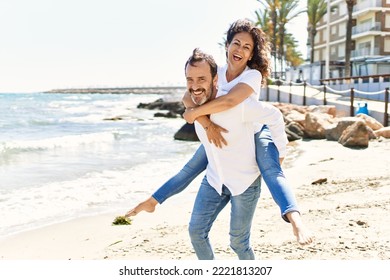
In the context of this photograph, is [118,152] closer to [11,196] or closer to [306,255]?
→ [11,196]

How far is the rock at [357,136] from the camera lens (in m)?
9.59

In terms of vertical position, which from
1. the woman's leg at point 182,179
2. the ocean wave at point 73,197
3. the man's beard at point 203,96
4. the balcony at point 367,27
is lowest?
the ocean wave at point 73,197

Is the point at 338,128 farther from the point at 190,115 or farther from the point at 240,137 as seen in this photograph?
the point at 190,115

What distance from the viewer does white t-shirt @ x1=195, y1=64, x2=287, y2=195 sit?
233 cm

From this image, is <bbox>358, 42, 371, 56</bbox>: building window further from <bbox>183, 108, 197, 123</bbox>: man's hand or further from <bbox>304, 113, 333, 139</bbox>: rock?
<bbox>183, 108, 197, 123</bbox>: man's hand

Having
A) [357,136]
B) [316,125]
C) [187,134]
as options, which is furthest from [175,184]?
[187,134]

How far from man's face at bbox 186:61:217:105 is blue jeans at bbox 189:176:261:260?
493 millimetres

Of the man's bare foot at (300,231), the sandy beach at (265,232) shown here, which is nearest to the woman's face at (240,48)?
the man's bare foot at (300,231)

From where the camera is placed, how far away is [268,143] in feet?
7.89

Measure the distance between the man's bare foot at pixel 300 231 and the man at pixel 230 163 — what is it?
407 millimetres

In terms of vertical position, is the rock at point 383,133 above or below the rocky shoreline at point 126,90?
above

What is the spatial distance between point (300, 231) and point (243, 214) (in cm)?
53

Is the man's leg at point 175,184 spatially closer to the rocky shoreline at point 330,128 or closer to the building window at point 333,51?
the rocky shoreline at point 330,128

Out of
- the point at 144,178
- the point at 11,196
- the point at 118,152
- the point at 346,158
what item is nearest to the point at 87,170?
the point at 144,178
